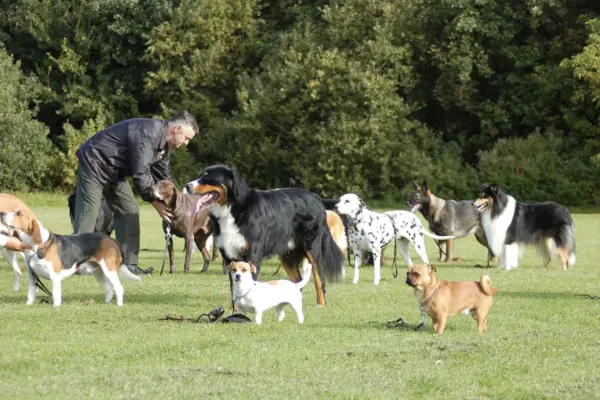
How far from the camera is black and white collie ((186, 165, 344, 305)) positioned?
32.1 feet

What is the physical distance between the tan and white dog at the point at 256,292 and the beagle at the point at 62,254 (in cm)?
179

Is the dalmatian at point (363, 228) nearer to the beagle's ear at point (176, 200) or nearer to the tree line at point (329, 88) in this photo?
the beagle's ear at point (176, 200)

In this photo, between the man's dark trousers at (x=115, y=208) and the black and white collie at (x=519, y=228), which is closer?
the man's dark trousers at (x=115, y=208)

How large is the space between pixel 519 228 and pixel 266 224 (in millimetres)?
7623

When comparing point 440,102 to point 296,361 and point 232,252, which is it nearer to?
point 232,252

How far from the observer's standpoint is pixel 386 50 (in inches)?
1635

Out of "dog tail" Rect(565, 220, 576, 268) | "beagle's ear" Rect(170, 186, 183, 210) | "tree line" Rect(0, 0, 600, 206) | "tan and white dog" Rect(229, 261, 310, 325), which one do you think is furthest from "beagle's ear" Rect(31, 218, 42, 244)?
"tree line" Rect(0, 0, 600, 206)

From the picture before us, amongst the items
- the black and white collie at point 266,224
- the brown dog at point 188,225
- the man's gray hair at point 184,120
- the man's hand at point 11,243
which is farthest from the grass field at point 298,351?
the brown dog at point 188,225

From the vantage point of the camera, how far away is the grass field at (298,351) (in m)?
6.39

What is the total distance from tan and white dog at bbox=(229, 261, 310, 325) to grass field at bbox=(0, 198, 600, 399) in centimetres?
20

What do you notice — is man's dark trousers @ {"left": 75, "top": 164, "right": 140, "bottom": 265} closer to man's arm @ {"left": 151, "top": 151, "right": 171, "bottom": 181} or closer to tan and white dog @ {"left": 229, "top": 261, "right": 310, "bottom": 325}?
man's arm @ {"left": 151, "top": 151, "right": 171, "bottom": 181}

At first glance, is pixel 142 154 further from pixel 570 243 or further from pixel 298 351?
pixel 570 243

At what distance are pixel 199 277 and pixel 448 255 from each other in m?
5.79

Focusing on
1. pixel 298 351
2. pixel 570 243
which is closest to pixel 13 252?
pixel 298 351
